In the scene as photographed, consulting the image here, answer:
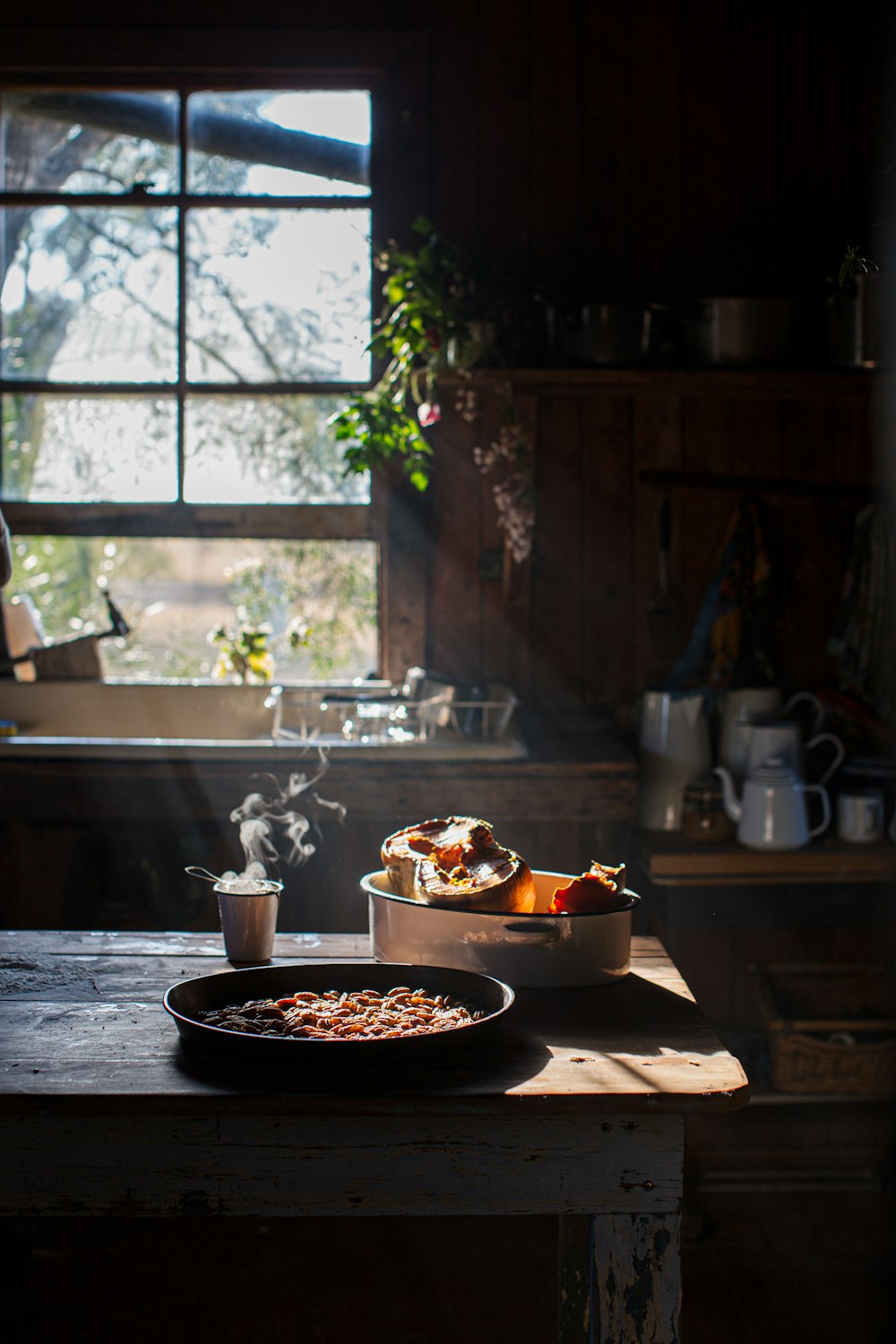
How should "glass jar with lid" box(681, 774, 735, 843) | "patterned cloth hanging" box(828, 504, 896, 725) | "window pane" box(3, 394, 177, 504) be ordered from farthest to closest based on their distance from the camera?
"window pane" box(3, 394, 177, 504), "patterned cloth hanging" box(828, 504, 896, 725), "glass jar with lid" box(681, 774, 735, 843)

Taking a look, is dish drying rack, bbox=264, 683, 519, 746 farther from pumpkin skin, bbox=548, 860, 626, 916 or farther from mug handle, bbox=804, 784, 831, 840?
pumpkin skin, bbox=548, 860, 626, 916

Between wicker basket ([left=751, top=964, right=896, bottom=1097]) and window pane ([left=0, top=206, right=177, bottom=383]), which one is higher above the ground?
window pane ([left=0, top=206, right=177, bottom=383])

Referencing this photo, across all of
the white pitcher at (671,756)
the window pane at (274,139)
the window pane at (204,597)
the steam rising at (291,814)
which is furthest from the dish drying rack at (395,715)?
the window pane at (274,139)

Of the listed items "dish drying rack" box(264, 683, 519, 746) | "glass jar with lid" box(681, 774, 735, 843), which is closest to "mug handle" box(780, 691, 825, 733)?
"glass jar with lid" box(681, 774, 735, 843)

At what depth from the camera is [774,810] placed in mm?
2592

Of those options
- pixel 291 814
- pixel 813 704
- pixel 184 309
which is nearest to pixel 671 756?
pixel 813 704

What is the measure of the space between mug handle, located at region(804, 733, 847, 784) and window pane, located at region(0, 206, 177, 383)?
1.78 m

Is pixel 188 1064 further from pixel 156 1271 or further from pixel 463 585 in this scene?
pixel 463 585

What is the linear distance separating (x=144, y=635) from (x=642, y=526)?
129cm

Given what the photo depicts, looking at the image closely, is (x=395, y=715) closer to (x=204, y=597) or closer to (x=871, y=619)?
(x=204, y=597)

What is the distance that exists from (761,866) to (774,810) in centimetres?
11

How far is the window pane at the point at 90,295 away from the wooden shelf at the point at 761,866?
1.72 metres

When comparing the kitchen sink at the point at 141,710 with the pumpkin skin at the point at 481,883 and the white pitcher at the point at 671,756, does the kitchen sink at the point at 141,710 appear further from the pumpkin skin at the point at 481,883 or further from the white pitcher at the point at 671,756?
the pumpkin skin at the point at 481,883

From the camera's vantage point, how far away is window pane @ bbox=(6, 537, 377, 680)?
3289 mm
